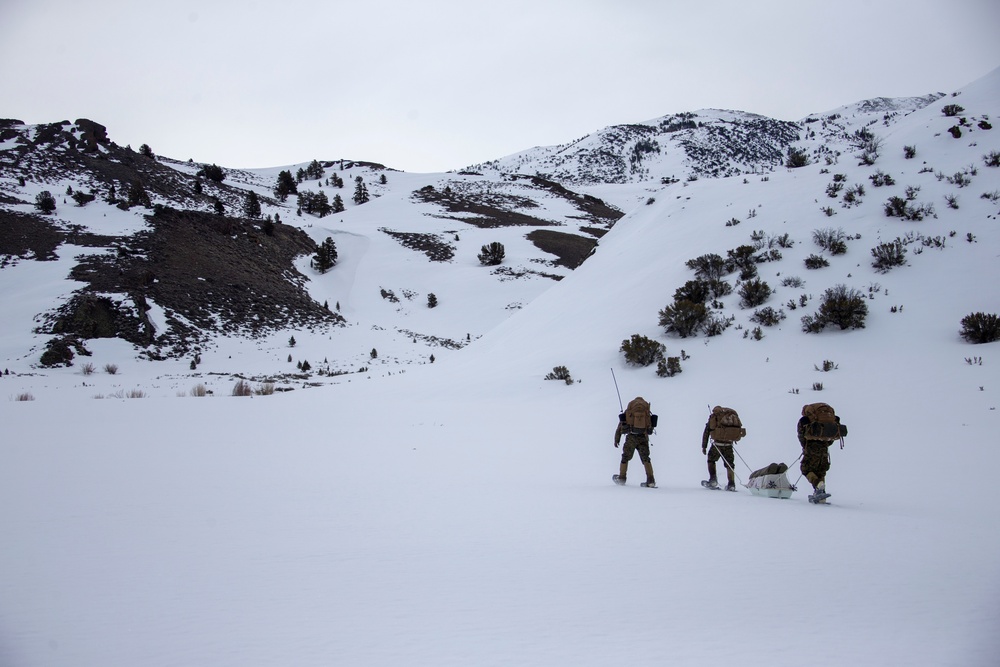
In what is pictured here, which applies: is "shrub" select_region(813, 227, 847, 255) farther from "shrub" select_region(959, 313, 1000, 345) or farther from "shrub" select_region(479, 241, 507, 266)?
"shrub" select_region(479, 241, 507, 266)

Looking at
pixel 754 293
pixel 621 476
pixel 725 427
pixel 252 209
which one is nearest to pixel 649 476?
pixel 621 476

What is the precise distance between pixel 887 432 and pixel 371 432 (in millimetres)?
9871

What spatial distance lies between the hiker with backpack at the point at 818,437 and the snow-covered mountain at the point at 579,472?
1.51 feet

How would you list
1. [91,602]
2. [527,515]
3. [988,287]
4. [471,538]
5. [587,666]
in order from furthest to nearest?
[988,287], [527,515], [471,538], [91,602], [587,666]

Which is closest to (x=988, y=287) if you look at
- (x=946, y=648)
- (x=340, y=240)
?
(x=946, y=648)

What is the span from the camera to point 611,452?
9.14 meters

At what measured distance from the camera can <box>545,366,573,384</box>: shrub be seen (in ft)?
45.3

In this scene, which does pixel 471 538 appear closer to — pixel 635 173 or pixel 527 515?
pixel 527 515

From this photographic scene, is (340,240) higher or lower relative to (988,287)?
higher

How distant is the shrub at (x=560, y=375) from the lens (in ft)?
45.3

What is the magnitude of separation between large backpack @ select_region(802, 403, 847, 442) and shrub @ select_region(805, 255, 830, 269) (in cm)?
1061

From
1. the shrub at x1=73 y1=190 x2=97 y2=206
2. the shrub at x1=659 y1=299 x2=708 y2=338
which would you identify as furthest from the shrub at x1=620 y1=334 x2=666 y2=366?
the shrub at x1=73 y1=190 x2=97 y2=206

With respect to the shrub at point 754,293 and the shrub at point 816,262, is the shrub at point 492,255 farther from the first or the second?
the shrub at point 816,262

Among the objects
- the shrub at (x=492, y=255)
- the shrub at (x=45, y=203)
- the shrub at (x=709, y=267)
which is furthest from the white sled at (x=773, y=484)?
the shrub at (x=45, y=203)
